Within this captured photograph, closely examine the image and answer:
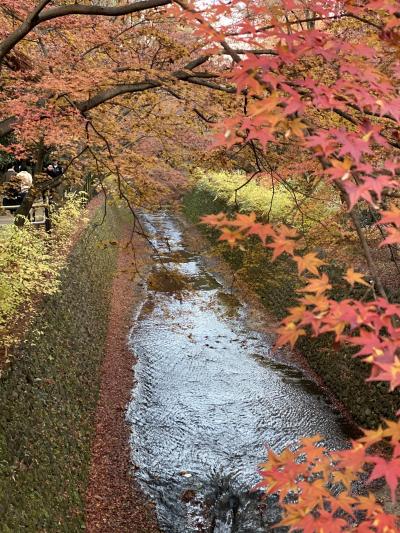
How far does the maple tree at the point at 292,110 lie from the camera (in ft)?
7.43

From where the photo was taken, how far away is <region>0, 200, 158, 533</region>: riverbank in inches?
213

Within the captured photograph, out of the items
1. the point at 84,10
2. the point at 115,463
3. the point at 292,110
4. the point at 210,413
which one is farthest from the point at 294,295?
the point at 292,110

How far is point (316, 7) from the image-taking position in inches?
147

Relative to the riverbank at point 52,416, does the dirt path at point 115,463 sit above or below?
below

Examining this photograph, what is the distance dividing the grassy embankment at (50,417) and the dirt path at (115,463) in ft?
0.74

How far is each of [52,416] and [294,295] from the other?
25.8 ft

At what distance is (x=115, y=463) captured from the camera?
795 cm

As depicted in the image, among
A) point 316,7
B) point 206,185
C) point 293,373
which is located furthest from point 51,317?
point 206,185

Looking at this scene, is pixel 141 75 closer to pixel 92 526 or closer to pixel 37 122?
pixel 37 122

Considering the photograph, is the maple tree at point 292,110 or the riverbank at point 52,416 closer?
the maple tree at point 292,110

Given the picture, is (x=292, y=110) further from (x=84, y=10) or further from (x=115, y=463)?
(x=115, y=463)

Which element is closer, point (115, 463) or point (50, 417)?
point (50, 417)

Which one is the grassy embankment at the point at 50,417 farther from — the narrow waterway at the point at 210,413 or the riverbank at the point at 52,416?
the narrow waterway at the point at 210,413

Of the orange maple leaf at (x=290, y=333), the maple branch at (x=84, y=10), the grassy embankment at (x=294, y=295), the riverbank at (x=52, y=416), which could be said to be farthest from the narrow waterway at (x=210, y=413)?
the orange maple leaf at (x=290, y=333)
